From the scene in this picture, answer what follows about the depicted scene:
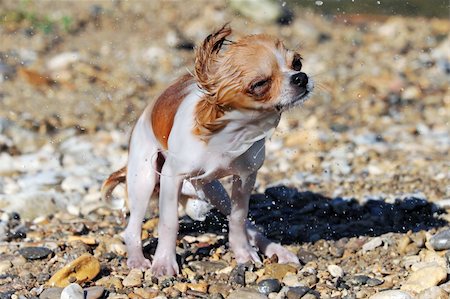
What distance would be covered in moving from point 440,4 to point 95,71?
7127 millimetres

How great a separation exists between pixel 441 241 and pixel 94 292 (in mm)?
2320

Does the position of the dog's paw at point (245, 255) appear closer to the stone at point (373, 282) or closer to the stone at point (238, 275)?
the stone at point (238, 275)

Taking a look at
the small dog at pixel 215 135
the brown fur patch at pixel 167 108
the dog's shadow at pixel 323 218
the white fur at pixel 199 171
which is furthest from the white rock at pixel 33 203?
the brown fur patch at pixel 167 108

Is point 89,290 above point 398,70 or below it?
above

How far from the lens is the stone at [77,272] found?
5.80 meters

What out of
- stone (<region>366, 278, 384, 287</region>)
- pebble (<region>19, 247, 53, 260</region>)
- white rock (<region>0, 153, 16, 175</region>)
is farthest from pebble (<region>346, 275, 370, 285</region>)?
white rock (<region>0, 153, 16, 175</region>)

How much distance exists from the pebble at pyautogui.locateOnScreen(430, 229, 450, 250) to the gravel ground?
0.05ft

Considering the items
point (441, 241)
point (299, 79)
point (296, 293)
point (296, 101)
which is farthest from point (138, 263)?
point (441, 241)

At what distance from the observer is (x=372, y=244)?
254 inches

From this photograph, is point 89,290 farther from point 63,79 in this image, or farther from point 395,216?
point 63,79

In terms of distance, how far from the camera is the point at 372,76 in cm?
1211

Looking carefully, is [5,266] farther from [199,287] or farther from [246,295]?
[246,295]

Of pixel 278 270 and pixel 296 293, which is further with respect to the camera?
pixel 278 270

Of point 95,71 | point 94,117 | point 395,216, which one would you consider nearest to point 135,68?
point 95,71
